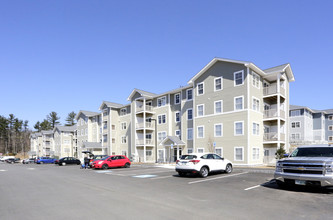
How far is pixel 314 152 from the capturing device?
10.3m

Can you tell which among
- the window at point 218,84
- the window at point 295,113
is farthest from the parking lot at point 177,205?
the window at point 295,113

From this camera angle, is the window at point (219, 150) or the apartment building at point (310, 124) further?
the apartment building at point (310, 124)

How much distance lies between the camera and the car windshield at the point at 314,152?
998 cm

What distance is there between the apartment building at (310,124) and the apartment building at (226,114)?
2538cm

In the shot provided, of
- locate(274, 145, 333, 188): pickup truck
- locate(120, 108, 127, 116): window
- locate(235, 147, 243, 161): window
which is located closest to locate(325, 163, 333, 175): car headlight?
locate(274, 145, 333, 188): pickup truck

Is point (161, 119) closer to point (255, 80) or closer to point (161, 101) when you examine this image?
point (161, 101)

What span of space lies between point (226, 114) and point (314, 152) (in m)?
18.5

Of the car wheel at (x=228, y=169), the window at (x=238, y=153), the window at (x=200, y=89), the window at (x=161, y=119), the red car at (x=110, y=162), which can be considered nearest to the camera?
the car wheel at (x=228, y=169)

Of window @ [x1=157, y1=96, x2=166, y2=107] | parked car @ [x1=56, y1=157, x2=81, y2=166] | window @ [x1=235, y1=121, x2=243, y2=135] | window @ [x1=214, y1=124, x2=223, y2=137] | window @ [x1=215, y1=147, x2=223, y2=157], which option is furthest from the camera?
window @ [x1=157, y1=96, x2=166, y2=107]

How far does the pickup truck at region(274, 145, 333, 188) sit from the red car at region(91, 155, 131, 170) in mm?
18893

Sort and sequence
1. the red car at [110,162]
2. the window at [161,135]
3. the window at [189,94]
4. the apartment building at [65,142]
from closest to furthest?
the red car at [110,162], the window at [189,94], the window at [161,135], the apartment building at [65,142]

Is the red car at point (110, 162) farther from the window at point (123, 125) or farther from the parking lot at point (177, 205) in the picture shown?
the window at point (123, 125)

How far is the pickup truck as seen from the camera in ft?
28.8

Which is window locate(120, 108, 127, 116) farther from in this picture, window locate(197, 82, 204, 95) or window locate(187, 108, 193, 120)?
window locate(197, 82, 204, 95)
